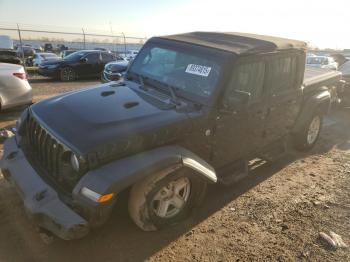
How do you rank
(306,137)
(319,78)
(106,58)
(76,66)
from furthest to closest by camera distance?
(106,58) → (76,66) → (319,78) → (306,137)

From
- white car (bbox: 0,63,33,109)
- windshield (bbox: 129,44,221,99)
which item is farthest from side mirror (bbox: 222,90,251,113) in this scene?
white car (bbox: 0,63,33,109)

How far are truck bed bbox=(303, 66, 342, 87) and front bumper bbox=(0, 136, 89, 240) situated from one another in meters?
4.25

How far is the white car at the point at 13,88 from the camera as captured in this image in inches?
279

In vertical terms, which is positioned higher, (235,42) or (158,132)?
(235,42)

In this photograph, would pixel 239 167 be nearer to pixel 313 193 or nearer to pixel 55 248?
pixel 313 193

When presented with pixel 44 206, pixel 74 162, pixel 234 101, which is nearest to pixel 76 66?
pixel 234 101

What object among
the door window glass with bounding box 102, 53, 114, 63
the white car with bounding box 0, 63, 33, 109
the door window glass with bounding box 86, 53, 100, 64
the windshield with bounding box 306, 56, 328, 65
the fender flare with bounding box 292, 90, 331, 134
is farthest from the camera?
the windshield with bounding box 306, 56, 328, 65

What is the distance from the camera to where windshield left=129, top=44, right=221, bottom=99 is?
3.84m

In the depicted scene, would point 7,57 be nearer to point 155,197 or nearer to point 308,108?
point 308,108

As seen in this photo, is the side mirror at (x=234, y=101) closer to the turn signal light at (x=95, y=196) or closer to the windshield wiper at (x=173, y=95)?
the windshield wiper at (x=173, y=95)

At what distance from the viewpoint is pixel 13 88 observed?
23.6 ft

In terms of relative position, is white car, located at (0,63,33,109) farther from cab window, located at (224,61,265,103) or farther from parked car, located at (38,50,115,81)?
parked car, located at (38,50,115,81)

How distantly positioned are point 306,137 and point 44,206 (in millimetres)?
4695

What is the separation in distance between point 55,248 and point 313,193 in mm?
3465
